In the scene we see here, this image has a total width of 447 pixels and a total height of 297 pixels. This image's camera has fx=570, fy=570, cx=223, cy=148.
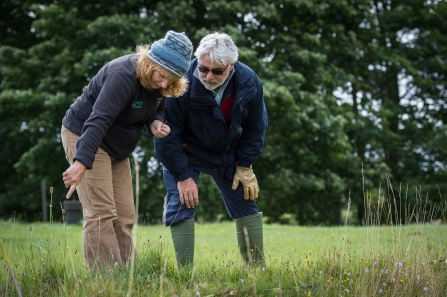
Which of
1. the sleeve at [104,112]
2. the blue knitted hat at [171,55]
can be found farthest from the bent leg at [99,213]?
the blue knitted hat at [171,55]

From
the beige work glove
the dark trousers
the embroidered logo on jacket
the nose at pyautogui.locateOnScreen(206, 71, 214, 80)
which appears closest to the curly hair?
the embroidered logo on jacket

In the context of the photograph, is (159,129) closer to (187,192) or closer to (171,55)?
(171,55)

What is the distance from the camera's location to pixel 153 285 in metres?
3.66

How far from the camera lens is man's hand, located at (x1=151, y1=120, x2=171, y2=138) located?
13.4ft

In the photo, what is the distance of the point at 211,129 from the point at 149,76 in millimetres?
855

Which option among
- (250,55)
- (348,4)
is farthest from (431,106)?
(250,55)

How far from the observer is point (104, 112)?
3768mm

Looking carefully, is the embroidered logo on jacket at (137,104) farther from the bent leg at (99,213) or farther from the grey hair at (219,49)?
the grey hair at (219,49)

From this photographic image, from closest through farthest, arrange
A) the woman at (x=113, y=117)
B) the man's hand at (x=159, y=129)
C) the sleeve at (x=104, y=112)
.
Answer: the sleeve at (x=104, y=112), the woman at (x=113, y=117), the man's hand at (x=159, y=129)

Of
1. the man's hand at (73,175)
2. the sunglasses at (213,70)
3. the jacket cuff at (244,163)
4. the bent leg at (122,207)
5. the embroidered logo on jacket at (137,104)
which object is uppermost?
the sunglasses at (213,70)

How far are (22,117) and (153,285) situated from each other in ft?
47.7

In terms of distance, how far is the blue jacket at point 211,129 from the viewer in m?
4.51

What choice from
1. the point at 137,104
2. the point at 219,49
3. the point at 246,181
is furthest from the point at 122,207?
the point at 219,49

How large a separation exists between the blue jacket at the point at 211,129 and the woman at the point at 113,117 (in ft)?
0.89
